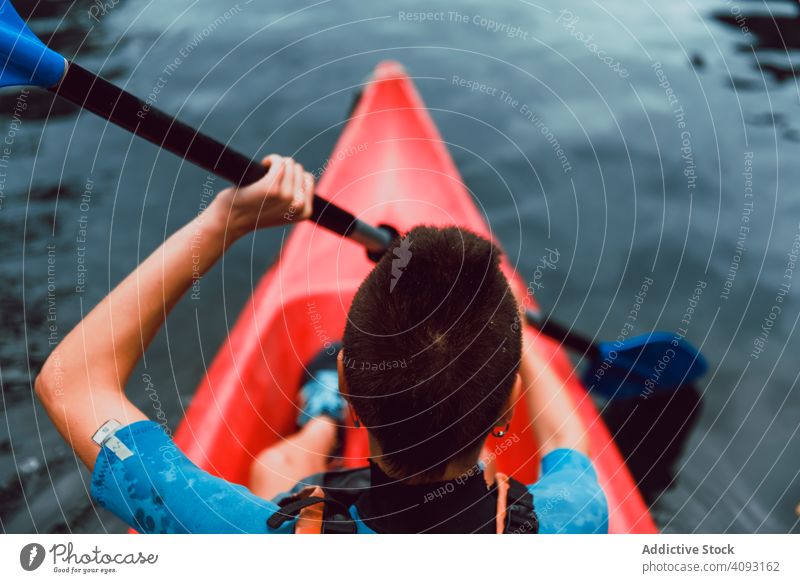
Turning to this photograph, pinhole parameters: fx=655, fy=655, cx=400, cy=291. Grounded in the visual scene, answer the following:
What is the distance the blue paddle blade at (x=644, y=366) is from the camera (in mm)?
1590

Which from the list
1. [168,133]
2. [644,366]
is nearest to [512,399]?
[168,133]

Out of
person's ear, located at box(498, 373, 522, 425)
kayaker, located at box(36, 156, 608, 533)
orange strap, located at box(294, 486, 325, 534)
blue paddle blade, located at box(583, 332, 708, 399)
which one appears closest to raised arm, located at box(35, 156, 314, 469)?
kayaker, located at box(36, 156, 608, 533)

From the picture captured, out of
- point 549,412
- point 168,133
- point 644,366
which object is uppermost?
point 168,133

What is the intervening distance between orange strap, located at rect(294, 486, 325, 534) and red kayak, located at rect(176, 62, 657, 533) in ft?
0.91

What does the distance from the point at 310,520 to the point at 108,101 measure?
0.56 meters

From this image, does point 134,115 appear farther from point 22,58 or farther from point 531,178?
point 531,178

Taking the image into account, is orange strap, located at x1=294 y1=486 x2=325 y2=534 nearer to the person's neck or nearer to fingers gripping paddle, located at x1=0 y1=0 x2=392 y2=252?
the person's neck

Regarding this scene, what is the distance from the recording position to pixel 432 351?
587 millimetres

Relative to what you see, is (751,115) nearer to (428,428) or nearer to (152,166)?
(152,166)

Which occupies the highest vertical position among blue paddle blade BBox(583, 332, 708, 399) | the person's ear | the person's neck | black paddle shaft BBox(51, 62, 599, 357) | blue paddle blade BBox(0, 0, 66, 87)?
blue paddle blade BBox(0, 0, 66, 87)

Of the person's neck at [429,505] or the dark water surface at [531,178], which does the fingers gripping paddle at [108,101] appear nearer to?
the person's neck at [429,505]

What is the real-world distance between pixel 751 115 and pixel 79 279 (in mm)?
2426

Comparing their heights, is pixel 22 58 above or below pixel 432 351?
above

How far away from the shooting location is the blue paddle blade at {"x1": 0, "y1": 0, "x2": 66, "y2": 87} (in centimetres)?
71
